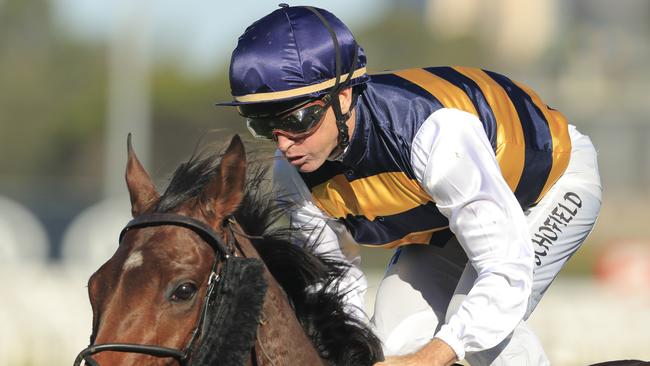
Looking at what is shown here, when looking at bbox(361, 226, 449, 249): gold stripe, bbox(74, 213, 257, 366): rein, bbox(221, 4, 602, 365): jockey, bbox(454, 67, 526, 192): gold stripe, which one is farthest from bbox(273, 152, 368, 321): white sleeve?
bbox(74, 213, 257, 366): rein

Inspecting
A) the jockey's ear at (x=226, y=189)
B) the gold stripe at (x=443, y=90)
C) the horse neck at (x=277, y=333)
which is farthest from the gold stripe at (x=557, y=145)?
the jockey's ear at (x=226, y=189)

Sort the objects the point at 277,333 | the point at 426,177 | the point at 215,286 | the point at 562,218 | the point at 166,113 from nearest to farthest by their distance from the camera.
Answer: the point at 215,286 < the point at 277,333 < the point at 426,177 < the point at 562,218 < the point at 166,113

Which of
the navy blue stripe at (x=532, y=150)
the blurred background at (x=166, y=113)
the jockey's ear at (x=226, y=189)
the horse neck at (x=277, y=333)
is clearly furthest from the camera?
the blurred background at (x=166, y=113)

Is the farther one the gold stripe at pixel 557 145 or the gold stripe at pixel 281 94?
the gold stripe at pixel 557 145

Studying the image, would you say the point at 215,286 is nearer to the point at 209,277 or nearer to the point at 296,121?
the point at 209,277

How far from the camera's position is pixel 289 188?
387 centimetres

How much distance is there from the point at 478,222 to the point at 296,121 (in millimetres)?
576

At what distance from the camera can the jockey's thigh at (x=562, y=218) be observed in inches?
147

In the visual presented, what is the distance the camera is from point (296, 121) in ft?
10.8

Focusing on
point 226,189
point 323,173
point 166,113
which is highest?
point 226,189

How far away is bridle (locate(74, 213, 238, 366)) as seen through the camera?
2.79 metres

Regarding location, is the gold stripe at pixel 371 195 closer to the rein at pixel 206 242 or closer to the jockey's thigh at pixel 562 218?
the jockey's thigh at pixel 562 218

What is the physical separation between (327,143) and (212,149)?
1.11ft

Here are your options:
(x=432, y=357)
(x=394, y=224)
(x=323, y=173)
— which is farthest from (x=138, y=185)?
(x=432, y=357)
